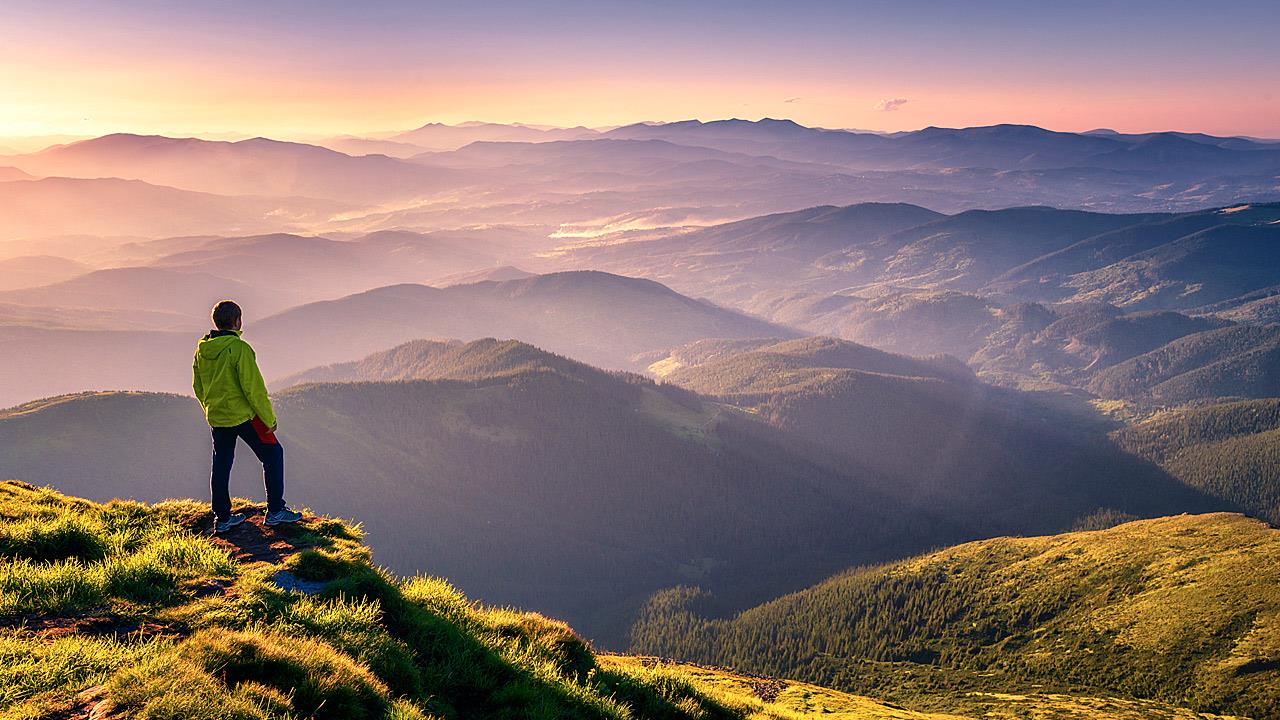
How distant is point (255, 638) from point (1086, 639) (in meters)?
213

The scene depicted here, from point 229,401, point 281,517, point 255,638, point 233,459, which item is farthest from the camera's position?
point 281,517

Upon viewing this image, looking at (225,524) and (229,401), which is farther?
(225,524)

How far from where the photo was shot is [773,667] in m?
183

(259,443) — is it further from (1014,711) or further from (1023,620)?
(1023,620)

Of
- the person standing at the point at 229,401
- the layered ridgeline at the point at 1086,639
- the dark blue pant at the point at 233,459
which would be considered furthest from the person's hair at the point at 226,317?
the layered ridgeline at the point at 1086,639

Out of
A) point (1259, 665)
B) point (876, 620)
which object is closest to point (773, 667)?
point (876, 620)

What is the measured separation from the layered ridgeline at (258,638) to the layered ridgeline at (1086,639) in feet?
536

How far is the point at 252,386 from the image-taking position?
17.7 meters

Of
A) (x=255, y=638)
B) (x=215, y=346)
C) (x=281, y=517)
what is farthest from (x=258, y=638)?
(x=215, y=346)

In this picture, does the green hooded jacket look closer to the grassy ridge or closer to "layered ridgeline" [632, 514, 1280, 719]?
the grassy ridge

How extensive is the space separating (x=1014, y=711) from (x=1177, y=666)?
51.4m

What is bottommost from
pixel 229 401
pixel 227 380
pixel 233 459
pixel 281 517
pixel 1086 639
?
pixel 1086 639

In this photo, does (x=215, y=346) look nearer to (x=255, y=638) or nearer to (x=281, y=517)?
(x=281, y=517)

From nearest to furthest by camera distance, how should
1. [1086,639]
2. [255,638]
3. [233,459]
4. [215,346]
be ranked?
[255,638], [215,346], [233,459], [1086,639]
